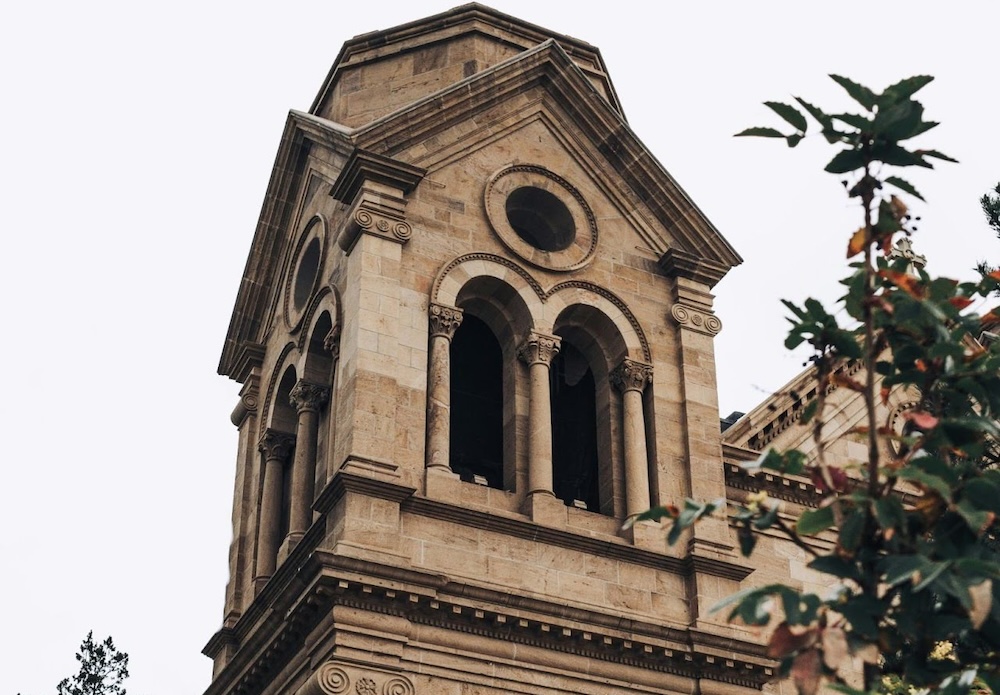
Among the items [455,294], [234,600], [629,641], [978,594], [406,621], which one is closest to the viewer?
[978,594]

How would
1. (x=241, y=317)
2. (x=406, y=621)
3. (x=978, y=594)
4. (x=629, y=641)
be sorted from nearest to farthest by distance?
(x=978, y=594) → (x=406, y=621) → (x=629, y=641) → (x=241, y=317)

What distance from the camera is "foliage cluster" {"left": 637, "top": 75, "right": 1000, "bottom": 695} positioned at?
9.53 metres

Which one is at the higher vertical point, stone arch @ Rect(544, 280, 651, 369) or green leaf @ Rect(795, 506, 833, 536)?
stone arch @ Rect(544, 280, 651, 369)

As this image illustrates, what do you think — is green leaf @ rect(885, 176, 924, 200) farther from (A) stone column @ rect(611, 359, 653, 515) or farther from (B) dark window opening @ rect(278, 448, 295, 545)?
(B) dark window opening @ rect(278, 448, 295, 545)

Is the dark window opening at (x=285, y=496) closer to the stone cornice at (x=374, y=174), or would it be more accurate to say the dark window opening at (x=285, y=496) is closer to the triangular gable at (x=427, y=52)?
the stone cornice at (x=374, y=174)

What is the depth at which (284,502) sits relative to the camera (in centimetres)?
2986

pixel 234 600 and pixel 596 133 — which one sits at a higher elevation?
pixel 596 133

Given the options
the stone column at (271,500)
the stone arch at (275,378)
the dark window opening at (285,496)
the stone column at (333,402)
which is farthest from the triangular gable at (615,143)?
the dark window opening at (285,496)

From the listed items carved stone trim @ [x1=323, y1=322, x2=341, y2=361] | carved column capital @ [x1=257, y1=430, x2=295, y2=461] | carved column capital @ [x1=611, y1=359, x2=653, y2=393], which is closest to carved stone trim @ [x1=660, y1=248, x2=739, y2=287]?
carved column capital @ [x1=611, y1=359, x2=653, y2=393]

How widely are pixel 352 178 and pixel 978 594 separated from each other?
19489 millimetres

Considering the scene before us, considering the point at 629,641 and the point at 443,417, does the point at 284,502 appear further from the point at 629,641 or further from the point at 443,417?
the point at 629,641

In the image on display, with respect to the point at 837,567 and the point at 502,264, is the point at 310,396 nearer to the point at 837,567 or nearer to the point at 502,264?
the point at 502,264

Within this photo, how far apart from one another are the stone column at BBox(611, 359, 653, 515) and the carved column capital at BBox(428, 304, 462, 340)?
11.0ft

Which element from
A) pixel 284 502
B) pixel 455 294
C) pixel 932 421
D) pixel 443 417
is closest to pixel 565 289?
pixel 455 294
